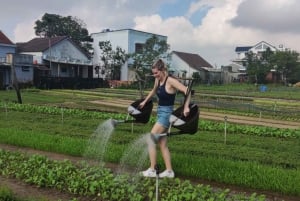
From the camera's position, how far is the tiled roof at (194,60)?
253 feet

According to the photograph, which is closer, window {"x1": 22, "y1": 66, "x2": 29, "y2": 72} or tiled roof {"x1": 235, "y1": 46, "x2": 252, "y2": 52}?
window {"x1": 22, "y1": 66, "x2": 29, "y2": 72}

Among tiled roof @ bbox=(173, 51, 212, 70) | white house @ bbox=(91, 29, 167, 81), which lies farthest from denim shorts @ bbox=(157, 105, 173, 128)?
tiled roof @ bbox=(173, 51, 212, 70)

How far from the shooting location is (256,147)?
1218 cm

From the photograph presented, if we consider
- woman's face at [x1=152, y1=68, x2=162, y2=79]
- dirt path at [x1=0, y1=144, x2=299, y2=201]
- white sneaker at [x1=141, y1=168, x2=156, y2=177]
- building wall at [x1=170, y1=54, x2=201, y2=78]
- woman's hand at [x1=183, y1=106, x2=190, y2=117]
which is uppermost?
building wall at [x1=170, y1=54, x2=201, y2=78]

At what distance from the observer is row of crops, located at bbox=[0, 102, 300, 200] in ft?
21.2

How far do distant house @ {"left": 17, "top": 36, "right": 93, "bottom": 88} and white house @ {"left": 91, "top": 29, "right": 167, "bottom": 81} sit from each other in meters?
4.64

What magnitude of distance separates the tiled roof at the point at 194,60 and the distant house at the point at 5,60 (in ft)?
110

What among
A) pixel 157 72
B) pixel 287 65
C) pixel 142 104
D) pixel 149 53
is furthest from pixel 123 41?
pixel 157 72

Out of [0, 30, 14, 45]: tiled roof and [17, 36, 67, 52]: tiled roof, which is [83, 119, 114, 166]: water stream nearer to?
[0, 30, 14, 45]: tiled roof

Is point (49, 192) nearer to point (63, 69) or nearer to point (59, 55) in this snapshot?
point (59, 55)

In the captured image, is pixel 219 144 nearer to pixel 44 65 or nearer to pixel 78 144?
pixel 78 144

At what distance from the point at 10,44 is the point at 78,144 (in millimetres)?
41499

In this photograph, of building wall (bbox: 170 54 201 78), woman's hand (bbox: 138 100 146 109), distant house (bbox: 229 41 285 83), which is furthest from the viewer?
distant house (bbox: 229 41 285 83)

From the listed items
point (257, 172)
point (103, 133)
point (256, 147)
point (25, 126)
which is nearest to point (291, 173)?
point (257, 172)
